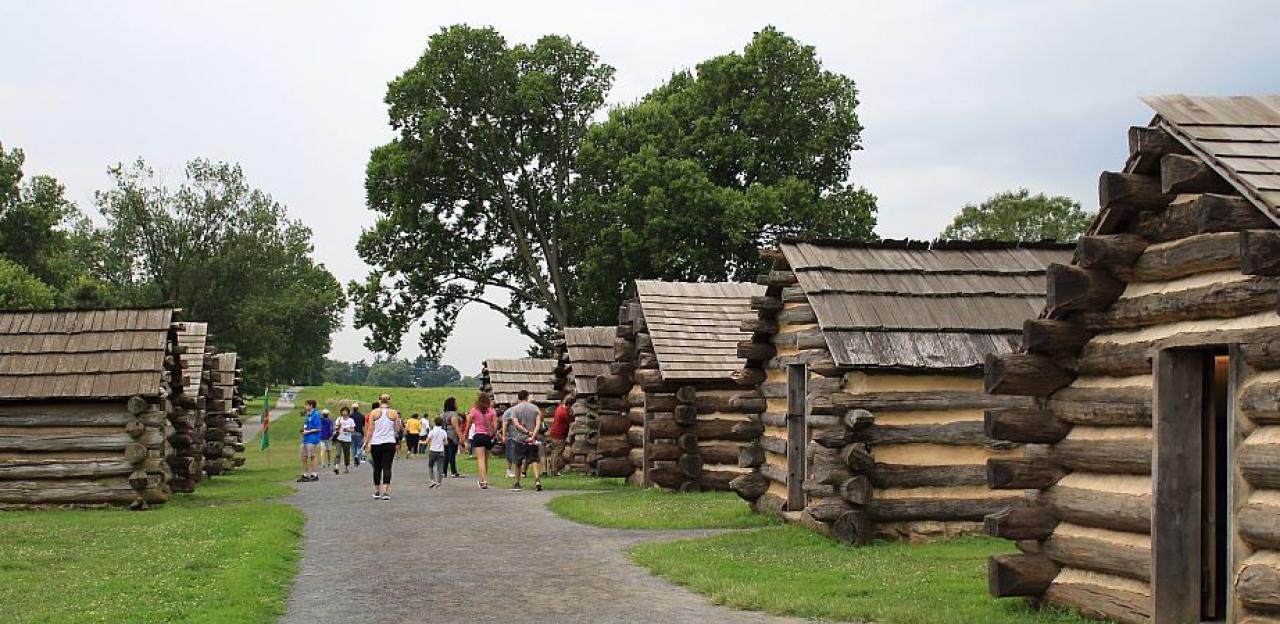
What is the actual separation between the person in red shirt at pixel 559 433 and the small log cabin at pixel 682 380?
7.13ft

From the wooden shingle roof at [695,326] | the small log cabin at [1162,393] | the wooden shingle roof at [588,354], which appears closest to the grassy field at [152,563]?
the small log cabin at [1162,393]

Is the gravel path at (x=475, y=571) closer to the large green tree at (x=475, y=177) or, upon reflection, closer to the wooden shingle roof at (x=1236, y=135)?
the wooden shingle roof at (x=1236, y=135)

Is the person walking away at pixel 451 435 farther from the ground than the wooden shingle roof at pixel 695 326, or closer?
closer

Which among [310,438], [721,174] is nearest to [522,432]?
[310,438]

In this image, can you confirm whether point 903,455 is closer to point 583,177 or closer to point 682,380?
point 682,380

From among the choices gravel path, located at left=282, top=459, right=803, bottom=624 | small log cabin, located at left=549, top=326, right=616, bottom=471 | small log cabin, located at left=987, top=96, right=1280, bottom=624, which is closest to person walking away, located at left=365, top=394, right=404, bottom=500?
gravel path, located at left=282, top=459, right=803, bottom=624

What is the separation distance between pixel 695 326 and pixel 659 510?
707 cm

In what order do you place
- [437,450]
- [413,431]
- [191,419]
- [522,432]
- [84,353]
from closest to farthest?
1. [84,353]
2. [191,419]
3. [522,432]
4. [437,450]
5. [413,431]

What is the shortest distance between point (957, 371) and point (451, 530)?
7429 millimetres

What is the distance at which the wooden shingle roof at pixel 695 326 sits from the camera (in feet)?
93.0

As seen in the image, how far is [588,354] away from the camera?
37.2m

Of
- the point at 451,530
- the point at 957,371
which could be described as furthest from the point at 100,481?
the point at 957,371

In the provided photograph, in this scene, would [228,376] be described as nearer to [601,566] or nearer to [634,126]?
[634,126]

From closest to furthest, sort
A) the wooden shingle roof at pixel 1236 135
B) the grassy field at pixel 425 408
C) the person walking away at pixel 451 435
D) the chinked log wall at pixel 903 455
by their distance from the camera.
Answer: the wooden shingle roof at pixel 1236 135
the chinked log wall at pixel 903 455
the grassy field at pixel 425 408
the person walking away at pixel 451 435
